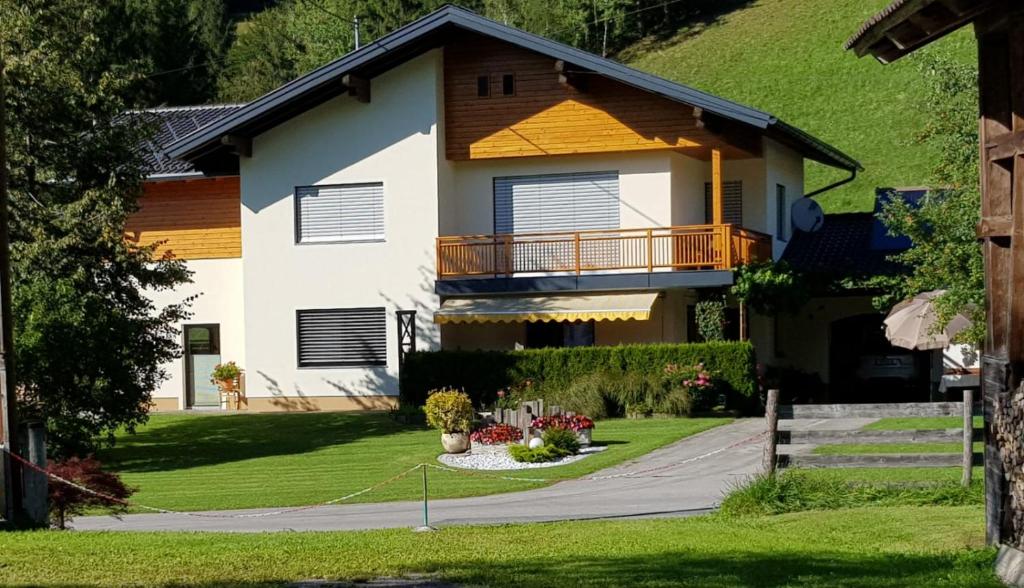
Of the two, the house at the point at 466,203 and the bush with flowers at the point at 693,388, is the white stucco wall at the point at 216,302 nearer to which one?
the house at the point at 466,203

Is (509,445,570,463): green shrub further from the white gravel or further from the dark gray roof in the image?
the dark gray roof

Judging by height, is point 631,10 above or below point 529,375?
above

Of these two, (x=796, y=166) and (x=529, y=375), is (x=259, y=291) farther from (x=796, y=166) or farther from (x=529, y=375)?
(x=796, y=166)

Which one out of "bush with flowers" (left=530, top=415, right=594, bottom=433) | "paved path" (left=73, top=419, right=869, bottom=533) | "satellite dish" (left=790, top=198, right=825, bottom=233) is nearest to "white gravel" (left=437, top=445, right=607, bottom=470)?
"bush with flowers" (left=530, top=415, right=594, bottom=433)

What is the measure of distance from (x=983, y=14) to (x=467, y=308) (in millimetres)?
22604

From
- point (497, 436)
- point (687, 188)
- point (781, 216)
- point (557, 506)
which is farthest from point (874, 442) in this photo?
point (781, 216)

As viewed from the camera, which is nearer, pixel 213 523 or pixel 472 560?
pixel 472 560

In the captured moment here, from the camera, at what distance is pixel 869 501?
16.2 m

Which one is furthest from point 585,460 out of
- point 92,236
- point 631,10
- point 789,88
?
point 631,10

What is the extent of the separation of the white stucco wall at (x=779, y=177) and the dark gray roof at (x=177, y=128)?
1301 centimetres

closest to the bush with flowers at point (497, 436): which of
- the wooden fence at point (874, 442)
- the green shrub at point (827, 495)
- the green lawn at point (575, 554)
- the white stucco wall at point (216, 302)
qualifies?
the wooden fence at point (874, 442)

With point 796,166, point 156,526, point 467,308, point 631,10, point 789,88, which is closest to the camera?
point 156,526

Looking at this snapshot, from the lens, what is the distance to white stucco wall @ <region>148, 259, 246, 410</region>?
3800cm

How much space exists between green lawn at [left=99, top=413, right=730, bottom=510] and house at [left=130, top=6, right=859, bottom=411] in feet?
8.89
